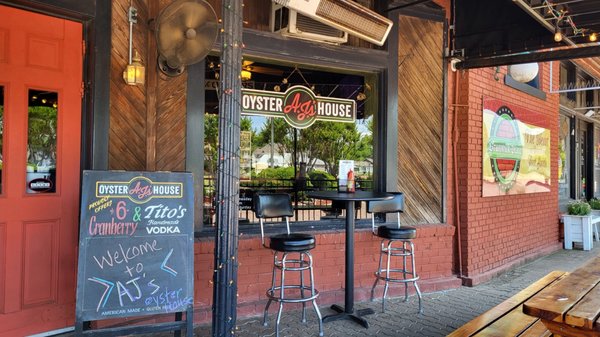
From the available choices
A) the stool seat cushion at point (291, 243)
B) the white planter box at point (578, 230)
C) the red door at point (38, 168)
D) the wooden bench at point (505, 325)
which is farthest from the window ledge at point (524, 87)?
the red door at point (38, 168)

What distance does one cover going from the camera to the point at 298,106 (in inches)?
183

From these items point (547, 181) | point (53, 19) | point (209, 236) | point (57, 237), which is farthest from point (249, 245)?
point (547, 181)

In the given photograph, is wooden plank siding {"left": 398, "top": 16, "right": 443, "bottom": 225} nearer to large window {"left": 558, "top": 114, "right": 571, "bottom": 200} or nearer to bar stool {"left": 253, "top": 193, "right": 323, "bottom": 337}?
bar stool {"left": 253, "top": 193, "right": 323, "bottom": 337}

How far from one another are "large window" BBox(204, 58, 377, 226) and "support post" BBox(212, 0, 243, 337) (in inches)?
48.5

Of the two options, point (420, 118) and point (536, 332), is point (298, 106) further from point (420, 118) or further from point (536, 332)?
point (536, 332)

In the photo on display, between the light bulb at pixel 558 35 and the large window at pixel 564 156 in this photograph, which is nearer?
the light bulb at pixel 558 35

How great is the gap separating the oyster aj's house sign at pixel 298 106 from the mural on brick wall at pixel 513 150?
→ 6.10ft

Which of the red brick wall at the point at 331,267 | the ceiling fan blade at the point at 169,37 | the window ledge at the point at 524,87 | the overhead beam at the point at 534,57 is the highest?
the window ledge at the point at 524,87

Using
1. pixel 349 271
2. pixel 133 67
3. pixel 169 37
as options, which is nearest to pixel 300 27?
pixel 169 37

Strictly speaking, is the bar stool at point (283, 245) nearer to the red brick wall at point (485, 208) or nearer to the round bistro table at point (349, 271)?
the round bistro table at point (349, 271)

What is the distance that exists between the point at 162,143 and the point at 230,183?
62.1 inches

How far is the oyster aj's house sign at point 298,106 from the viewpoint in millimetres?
4391

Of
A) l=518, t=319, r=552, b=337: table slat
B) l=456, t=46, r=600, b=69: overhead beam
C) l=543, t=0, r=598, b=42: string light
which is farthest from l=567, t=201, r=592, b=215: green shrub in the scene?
l=518, t=319, r=552, b=337: table slat

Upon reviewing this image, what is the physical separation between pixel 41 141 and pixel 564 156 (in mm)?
9289
